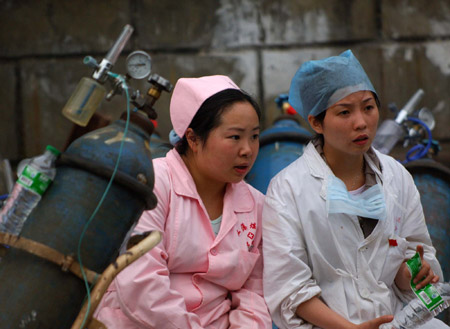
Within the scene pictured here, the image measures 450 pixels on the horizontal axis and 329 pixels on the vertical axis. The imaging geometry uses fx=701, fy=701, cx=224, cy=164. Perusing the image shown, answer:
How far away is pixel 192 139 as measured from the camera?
3.05 meters

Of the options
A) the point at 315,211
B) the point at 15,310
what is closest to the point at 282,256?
the point at 315,211

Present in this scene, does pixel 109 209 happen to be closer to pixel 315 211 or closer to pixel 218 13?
pixel 315 211

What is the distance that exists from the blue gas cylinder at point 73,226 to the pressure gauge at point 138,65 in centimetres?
66

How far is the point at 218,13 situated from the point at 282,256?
3.56m

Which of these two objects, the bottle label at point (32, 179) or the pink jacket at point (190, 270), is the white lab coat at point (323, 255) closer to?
the pink jacket at point (190, 270)

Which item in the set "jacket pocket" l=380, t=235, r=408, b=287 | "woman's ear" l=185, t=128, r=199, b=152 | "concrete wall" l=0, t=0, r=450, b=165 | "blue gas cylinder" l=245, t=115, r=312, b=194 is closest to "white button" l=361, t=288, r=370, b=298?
"jacket pocket" l=380, t=235, r=408, b=287

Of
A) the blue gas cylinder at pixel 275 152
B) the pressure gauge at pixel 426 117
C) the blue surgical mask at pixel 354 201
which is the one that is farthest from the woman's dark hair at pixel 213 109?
the pressure gauge at pixel 426 117

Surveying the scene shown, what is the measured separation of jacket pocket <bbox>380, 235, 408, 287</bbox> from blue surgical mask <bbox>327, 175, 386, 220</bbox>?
12 cm

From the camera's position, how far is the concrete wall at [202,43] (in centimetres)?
601

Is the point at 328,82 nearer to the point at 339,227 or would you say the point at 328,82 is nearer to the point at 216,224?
the point at 339,227

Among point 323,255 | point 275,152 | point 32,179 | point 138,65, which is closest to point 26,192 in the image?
point 32,179

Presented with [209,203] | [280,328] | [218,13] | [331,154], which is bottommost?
[280,328]

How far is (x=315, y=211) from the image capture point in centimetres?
294

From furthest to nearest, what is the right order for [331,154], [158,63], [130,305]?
[158,63]
[331,154]
[130,305]
